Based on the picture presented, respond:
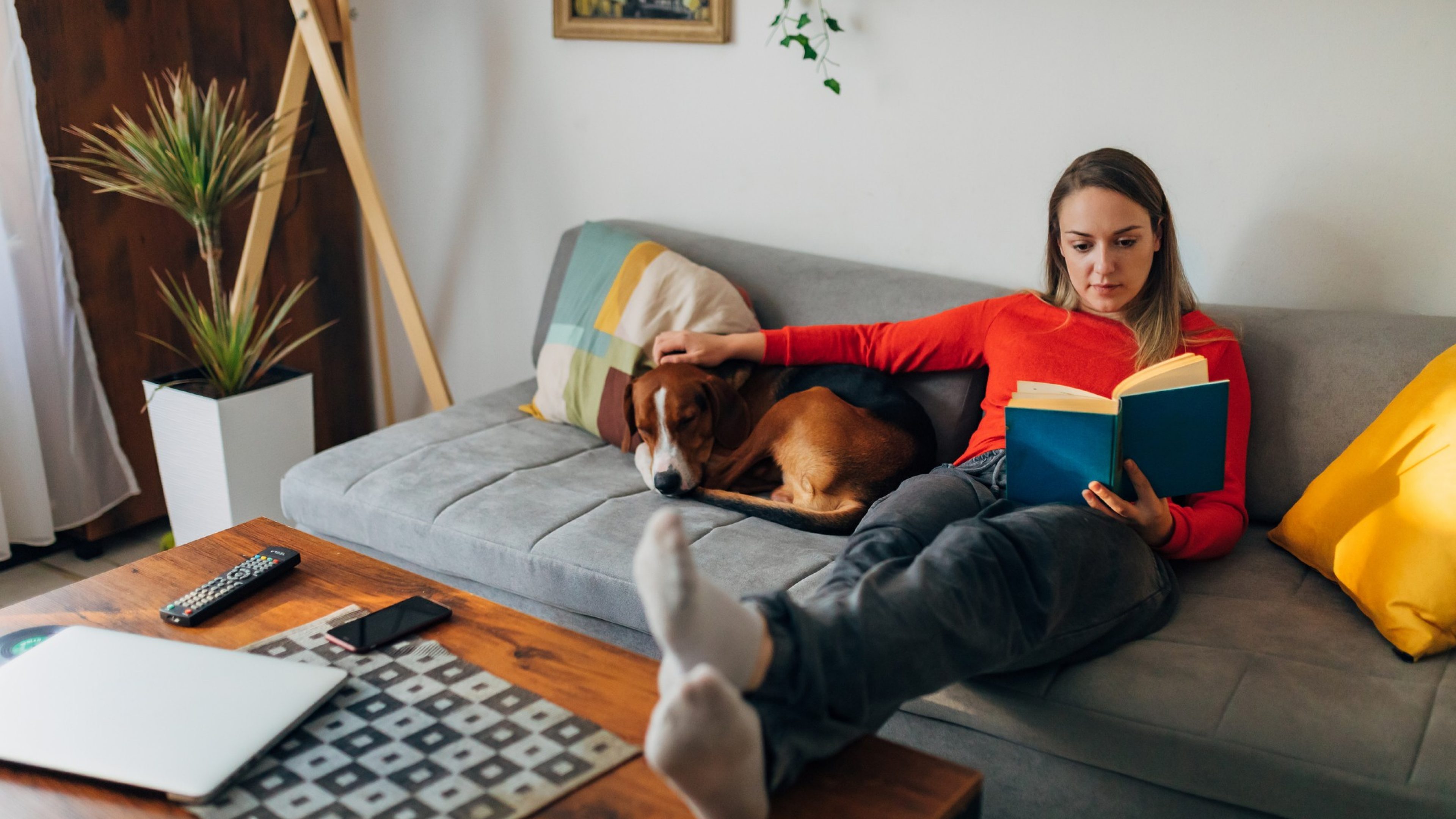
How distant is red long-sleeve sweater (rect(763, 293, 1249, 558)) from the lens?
66.2 inches

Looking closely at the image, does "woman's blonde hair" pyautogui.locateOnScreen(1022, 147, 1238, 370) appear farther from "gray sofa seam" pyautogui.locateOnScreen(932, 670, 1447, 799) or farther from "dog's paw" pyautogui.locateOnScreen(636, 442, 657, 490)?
"dog's paw" pyautogui.locateOnScreen(636, 442, 657, 490)

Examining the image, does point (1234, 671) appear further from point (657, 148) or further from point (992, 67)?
point (657, 148)

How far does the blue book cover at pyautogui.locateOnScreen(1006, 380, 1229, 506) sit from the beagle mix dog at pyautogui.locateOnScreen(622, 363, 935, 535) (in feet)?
1.44

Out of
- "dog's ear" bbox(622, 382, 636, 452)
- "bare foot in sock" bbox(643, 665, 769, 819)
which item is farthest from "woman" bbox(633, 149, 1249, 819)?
"dog's ear" bbox(622, 382, 636, 452)

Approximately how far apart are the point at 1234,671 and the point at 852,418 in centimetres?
83

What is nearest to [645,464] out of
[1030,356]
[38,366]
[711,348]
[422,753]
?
[711,348]

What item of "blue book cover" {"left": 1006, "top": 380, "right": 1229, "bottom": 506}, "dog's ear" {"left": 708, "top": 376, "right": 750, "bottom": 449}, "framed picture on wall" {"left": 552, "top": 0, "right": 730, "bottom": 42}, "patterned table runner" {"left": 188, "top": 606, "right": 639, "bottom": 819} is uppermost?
"framed picture on wall" {"left": 552, "top": 0, "right": 730, "bottom": 42}

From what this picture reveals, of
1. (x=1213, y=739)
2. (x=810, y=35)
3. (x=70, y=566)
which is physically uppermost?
(x=810, y=35)

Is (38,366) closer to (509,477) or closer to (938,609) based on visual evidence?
(509,477)

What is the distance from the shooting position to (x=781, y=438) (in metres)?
2.07

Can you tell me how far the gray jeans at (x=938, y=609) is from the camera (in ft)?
3.41

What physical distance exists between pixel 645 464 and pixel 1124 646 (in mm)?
1019

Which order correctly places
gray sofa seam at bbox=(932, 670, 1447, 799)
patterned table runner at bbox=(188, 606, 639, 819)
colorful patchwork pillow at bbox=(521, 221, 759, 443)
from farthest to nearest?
colorful patchwork pillow at bbox=(521, 221, 759, 443) < gray sofa seam at bbox=(932, 670, 1447, 799) < patterned table runner at bbox=(188, 606, 639, 819)

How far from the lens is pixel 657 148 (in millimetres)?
2748
